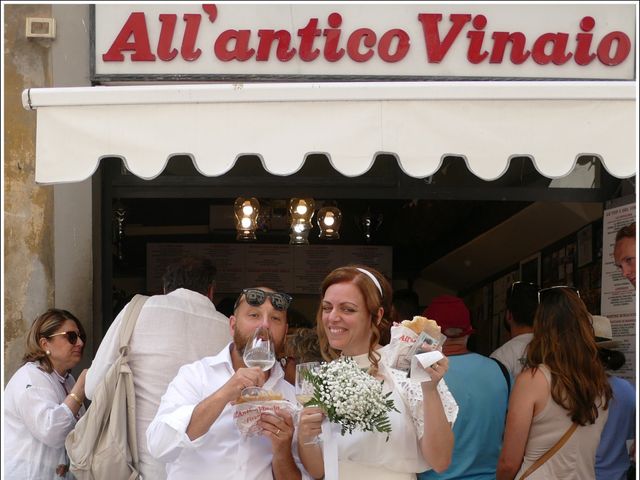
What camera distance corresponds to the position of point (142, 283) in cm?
911

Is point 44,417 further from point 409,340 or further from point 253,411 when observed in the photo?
point 409,340

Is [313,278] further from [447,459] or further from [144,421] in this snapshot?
[447,459]

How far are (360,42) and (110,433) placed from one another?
3090mm

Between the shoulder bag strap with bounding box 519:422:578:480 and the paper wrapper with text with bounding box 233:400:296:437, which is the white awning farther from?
the shoulder bag strap with bounding box 519:422:578:480

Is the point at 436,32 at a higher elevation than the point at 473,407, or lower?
higher

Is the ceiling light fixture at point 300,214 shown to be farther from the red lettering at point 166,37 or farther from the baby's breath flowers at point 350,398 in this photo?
the baby's breath flowers at point 350,398

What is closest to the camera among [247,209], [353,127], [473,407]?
[353,127]

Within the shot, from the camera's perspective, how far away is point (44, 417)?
5051 mm

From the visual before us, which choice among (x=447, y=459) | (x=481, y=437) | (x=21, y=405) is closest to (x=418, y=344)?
(x=447, y=459)

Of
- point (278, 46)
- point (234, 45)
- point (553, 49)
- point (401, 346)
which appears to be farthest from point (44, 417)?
point (553, 49)

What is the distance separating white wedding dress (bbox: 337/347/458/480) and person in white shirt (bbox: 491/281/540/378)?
1814 mm

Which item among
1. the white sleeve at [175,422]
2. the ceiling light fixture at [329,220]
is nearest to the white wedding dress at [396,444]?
the white sleeve at [175,422]

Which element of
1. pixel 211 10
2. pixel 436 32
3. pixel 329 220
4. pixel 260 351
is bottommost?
pixel 260 351

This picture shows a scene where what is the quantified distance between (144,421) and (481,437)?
1.69 m
